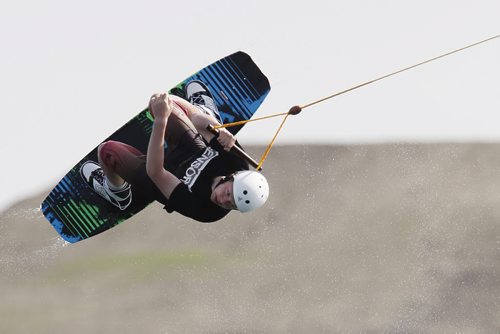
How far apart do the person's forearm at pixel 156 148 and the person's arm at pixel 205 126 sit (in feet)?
1.88

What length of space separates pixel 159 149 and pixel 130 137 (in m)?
2.57

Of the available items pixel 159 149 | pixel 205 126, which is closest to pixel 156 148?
pixel 159 149

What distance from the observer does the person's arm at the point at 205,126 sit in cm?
795

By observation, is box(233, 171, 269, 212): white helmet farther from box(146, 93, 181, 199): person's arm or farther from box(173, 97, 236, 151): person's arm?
box(146, 93, 181, 199): person's arm

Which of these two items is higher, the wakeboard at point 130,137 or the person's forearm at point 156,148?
the person's forearm at point 156,148

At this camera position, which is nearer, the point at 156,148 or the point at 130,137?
the point at 156,148

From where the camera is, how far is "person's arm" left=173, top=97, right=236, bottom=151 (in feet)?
26.1

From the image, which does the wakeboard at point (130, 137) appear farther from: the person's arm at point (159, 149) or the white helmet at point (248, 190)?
the white helmet at point (248, 190)

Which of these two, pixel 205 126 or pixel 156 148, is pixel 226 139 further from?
pixel 156 148

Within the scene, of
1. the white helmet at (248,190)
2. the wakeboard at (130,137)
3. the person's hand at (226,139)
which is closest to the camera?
the white helmet at (248,190)

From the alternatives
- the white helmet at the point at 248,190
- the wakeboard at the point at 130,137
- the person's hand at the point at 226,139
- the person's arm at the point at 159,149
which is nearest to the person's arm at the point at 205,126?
the person's hand at the point at 226,139

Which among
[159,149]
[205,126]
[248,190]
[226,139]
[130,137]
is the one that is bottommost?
[248,190]

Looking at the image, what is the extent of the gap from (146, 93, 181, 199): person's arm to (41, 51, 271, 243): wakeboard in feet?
7.39

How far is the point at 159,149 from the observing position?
779 cm
